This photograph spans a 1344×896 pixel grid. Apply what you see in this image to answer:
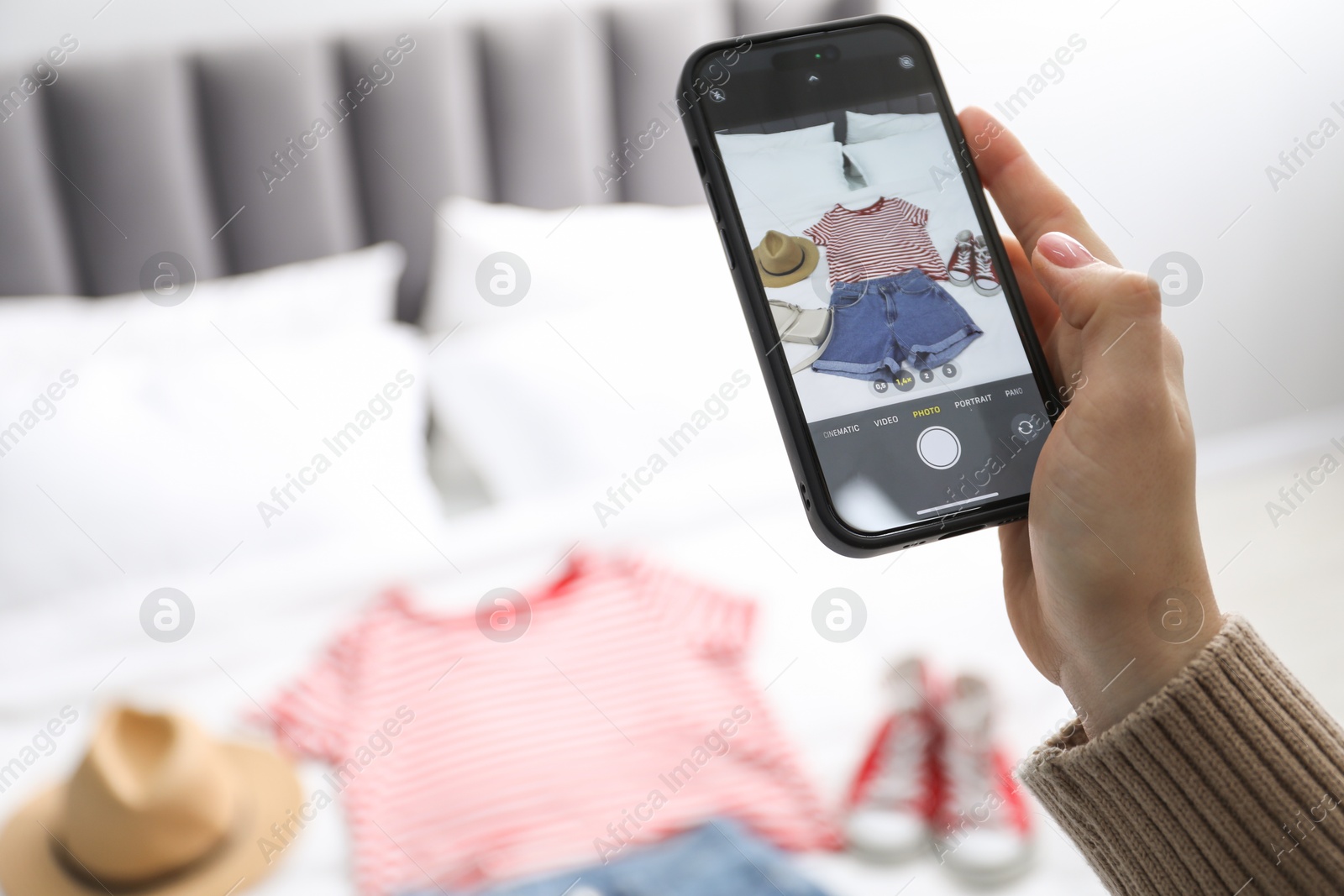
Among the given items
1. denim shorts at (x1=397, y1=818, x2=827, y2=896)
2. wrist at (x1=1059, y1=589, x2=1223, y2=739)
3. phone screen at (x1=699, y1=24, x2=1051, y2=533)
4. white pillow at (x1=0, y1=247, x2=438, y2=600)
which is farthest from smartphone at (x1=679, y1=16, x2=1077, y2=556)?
white pillow at (x1=0, y1=247, x2=438, y2=600)

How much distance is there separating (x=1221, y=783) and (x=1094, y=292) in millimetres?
290

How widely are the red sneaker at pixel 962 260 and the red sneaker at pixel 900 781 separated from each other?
1.62 ft

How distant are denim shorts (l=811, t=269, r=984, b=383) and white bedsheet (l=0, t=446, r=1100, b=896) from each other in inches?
18.6

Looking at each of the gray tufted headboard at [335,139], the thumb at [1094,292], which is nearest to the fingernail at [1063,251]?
the thumb at [1094,292]

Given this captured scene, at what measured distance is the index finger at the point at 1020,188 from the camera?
691mm

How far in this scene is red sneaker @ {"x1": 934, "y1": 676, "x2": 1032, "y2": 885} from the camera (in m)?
0.81

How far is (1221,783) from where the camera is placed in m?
0.49

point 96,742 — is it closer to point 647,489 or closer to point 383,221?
point 647,489

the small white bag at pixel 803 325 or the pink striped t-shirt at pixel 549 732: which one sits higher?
the small white bag at pixel 803 325

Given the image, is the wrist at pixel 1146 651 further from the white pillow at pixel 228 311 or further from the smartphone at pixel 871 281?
the white pillow at pixel 228 311

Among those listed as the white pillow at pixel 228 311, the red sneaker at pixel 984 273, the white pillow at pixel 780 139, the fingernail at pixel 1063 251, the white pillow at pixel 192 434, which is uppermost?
the white pillow at pixel 780 139

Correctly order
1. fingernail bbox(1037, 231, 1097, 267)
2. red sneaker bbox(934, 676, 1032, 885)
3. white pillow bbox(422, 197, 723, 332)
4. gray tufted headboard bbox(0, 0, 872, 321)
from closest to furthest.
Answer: fingernail bbox(1037, 231, 1097, 267) < red sneaker bbox(934, 676, 1032, 885) < gray tufted headboard bbox(0, 0, 872, 321) < white pillow bbox(422, 197, 723, 332)

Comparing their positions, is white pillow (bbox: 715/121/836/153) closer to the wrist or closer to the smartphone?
the smartphone

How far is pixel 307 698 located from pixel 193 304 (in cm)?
60
